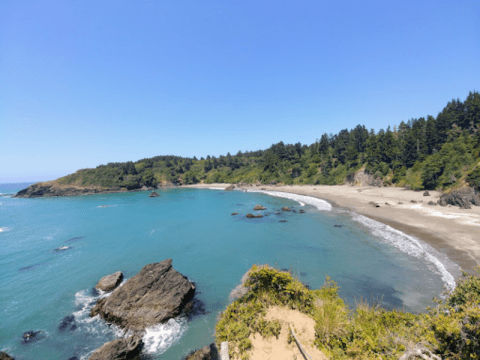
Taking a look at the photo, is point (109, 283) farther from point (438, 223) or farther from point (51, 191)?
point (51, 191)

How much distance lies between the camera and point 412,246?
2511 cm

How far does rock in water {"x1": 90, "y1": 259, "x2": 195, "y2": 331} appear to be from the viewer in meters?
14.7

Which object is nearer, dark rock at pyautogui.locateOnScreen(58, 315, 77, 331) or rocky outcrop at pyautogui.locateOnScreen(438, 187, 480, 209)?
dark rock at pyautogui.locateOnScreen(58, 315, 77, 331)

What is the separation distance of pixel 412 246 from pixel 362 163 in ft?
241

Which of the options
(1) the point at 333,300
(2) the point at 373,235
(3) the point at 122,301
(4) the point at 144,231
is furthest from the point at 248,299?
(4) the point at 144,231

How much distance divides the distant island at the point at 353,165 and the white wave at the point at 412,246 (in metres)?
24.4

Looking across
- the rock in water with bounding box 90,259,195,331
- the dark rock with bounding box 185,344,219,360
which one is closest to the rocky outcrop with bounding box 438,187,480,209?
the dark rock with bounding box 185,344,219,360

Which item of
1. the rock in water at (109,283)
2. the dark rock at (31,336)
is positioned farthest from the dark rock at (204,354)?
the rock in water at (109,283)

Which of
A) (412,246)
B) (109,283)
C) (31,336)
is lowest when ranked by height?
(31,336)

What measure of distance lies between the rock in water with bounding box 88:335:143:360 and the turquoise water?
879 mm

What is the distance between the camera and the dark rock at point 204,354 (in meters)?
11.1

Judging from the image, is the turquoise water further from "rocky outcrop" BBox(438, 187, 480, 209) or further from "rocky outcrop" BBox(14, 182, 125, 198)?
"rocky outcrop" BBox(14, 182, 125, 198)

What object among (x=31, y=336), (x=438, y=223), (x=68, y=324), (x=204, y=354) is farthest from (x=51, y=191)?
(x=438, y=223)

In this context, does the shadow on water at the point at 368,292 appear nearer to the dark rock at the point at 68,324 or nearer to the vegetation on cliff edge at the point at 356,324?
the vegetation on cliff edge at the point at 356,324
